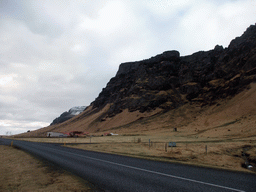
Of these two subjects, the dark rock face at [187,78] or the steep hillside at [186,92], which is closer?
the steep hillside at [186,92]

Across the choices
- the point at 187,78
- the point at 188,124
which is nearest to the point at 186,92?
the point at 187,78

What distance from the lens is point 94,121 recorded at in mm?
103812

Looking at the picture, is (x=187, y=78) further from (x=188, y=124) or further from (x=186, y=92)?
(x=188, y=124)

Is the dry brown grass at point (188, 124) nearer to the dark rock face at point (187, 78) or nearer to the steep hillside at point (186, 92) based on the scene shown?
the steep hillside at point (186, 92)

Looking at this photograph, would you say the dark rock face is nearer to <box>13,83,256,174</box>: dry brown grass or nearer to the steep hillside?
the steep hillside

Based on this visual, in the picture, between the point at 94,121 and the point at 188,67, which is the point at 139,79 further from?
the point at 94,121

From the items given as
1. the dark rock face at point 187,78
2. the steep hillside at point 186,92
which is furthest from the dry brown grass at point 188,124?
the dark rock face at point 187,78

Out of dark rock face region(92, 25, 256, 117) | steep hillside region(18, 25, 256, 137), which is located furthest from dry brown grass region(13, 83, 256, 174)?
dark rock face region(92, 25, 256, 117)

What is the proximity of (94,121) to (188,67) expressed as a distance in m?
63.0

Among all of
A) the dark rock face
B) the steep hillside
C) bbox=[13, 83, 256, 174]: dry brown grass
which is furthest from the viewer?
the dark rock face

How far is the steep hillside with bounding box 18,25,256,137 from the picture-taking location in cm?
6231

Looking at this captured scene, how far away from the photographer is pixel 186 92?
92.9 metres

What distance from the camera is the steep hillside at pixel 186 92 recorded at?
62312 mm

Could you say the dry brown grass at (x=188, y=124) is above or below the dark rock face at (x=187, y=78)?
below
